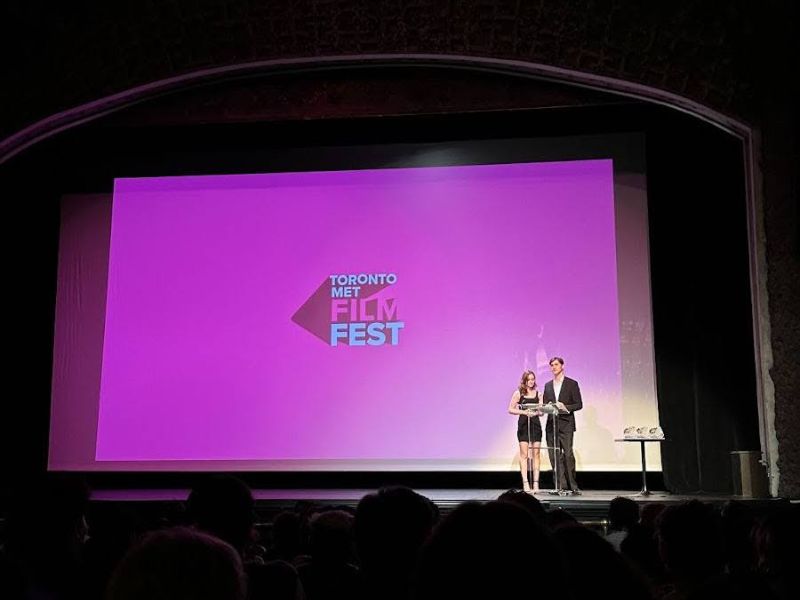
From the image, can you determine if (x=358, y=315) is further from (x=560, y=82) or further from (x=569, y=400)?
(x=560, y=82)

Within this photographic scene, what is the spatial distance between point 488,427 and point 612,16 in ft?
12.5

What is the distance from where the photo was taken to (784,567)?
6.37 feet

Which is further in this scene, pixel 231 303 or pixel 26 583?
pixel 231 303

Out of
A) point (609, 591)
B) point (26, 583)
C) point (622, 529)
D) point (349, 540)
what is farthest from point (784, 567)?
point (622, 529)

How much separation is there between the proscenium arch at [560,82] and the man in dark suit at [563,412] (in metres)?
1.54

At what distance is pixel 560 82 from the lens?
25.9ft

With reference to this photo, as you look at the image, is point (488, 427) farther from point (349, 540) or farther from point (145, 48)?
point (349, 540)

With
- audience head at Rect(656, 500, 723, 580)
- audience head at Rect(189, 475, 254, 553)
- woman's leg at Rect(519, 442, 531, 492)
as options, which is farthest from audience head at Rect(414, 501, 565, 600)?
woman's leg at Rect(519, 442, 531, 492)

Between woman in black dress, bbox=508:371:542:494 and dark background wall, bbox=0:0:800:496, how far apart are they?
6.54 feet

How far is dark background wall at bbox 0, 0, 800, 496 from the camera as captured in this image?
7.32 meters

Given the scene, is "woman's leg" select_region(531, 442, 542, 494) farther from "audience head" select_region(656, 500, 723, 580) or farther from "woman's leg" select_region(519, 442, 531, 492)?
"audience head" select_region(656, 500, 723, 580)

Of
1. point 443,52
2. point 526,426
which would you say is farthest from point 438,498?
point 443,52

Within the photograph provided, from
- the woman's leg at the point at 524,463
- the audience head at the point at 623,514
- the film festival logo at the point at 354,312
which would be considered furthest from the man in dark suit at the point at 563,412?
the audience head at the point at 623,514

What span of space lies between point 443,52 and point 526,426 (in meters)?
3.41
